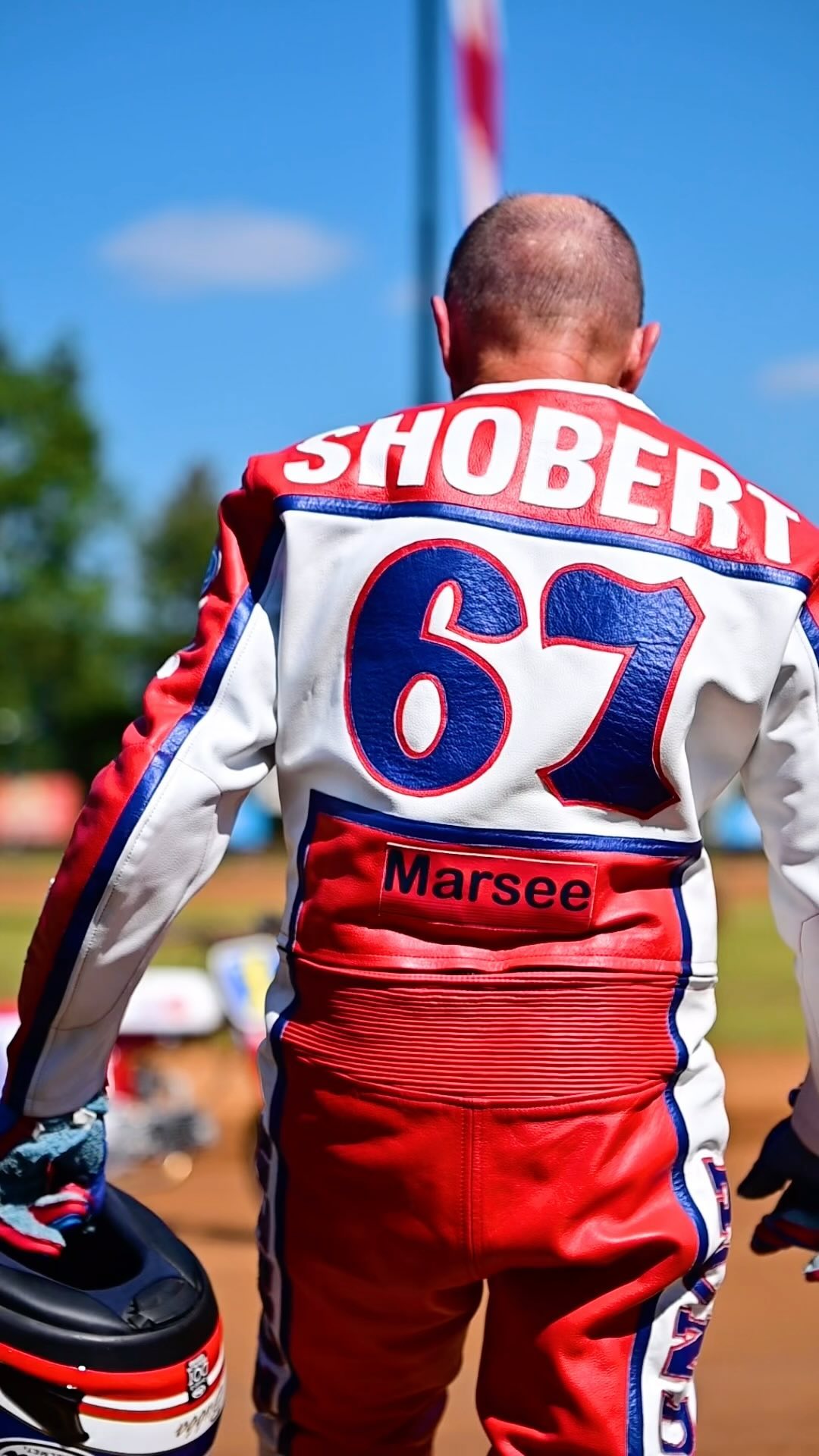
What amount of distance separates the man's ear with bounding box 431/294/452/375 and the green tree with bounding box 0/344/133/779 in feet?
129

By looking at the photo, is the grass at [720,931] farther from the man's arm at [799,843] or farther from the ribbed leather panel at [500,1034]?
the ribbed leather panel at [500,1034]

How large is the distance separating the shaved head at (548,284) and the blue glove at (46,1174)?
3.75ft

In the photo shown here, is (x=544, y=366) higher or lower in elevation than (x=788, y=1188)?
higher

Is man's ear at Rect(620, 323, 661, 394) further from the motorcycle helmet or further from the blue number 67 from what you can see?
the motorcycle helmet

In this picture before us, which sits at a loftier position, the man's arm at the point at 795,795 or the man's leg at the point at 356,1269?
the man's arm at the point at 795,795

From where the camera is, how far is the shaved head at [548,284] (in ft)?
7.18

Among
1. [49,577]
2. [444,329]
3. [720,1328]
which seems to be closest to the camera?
[444,329]

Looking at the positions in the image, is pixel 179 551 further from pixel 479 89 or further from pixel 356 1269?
pixel 356 1269

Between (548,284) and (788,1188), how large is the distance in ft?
4.27

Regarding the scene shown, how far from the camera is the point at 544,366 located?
220cm

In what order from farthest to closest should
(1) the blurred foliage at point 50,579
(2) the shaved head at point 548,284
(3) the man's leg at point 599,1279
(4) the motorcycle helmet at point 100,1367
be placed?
1. (1) the blurred foliage at point 50,579
2. (2) the shaved head at point 548,284
3. (4) the motorcycle helmet at point 100,1367
4. (3) the man's leg at point 599,1279

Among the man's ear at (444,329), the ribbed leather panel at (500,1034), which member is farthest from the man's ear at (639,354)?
the ribbed leather panel at (500,1034)

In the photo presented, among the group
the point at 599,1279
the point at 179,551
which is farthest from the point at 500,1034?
the point at 179,551

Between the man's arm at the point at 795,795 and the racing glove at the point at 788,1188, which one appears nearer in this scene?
the man's arm at the point at 795,795
